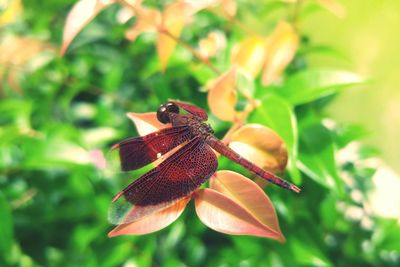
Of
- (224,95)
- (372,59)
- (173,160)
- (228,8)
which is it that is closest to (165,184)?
(173,160)

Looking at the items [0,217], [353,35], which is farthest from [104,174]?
[353,35]

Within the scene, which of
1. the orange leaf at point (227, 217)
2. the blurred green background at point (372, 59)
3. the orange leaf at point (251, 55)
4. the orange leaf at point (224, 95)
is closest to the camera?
the orange leaf at point (227, 217)

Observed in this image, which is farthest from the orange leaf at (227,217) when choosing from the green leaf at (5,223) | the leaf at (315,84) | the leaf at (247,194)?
the green leaf at (5,223)

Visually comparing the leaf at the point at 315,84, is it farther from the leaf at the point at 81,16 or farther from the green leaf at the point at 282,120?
the leaf at the point at 81,16

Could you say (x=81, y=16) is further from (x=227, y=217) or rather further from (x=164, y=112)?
(x=227, y=217)

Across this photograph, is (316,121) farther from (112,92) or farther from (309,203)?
(112,92)

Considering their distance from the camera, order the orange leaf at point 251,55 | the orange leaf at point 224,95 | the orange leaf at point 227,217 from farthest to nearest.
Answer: the orange leaf at point 251,55
the orange leaf at point 224,95
the orange leaf at point 227,217
